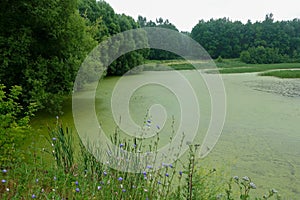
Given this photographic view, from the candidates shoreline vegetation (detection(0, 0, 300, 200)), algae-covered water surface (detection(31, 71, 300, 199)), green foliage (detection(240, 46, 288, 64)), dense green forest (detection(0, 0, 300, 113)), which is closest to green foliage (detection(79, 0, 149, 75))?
algae-covered water surface (detection(31, 71, 300, 199))

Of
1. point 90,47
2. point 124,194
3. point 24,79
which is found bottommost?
point 124,194

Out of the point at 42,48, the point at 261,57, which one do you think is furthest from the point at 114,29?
the point at 261,57

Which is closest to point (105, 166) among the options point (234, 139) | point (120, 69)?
point (234, 139)

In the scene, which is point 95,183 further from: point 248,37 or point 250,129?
point 248,37

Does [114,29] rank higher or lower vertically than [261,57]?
higher

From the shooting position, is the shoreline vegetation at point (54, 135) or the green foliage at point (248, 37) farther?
the green foliage at point (248, 37)

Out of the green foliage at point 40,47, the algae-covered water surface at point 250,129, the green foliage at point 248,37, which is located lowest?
the algae-covered water surface at point 250,129

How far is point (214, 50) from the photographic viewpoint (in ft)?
109

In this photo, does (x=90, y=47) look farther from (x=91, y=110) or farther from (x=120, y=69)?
(x=120, y=69)

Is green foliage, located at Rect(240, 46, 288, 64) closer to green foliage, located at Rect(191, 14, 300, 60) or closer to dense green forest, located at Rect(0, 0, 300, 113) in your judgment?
green foliage, located at Rect(191, 14, 300, 60)

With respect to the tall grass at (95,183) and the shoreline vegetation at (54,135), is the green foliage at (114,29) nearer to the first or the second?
the shoreline vegetation at (54,135)

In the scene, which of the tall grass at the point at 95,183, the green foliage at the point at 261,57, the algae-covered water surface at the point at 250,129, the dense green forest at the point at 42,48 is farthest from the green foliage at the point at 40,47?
the green foliage at the point at 261,57

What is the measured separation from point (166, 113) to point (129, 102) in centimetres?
123

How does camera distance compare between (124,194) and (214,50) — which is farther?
(214,50)
